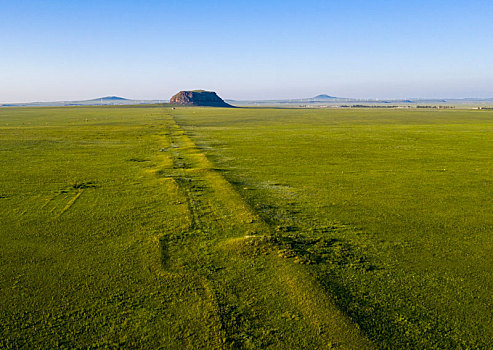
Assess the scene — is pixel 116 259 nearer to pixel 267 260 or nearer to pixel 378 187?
pixel 267 260

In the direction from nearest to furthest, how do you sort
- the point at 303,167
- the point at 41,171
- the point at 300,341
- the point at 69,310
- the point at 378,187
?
the point at 300,341 < the point at 69,310 < the point at 378,187 < the point at 41,171 < the point at 303,167

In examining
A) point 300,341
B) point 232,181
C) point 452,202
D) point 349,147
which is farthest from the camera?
point 349,147

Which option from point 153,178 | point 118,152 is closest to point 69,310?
point 153,178

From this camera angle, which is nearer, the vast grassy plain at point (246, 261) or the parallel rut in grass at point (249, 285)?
the parallel rut in grass at point (249, 285)

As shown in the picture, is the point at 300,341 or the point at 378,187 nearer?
the point at 300,341

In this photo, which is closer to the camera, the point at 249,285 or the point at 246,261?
the point at 249,285
